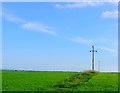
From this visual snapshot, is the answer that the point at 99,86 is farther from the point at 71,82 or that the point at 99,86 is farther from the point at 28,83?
the point at 28,83

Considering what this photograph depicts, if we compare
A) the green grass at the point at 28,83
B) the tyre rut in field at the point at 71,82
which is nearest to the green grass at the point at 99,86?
the tyre rut in field at the point at 71,82

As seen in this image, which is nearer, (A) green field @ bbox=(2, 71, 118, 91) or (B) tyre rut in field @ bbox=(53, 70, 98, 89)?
(A) green field @ bbox=(2, 71, 118, 91)

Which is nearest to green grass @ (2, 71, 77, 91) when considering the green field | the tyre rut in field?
the green field

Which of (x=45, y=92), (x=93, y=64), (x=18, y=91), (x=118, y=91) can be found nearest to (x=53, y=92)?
(x=45, y=92)

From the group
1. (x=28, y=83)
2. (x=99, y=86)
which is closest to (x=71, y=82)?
(x=28, y=83)

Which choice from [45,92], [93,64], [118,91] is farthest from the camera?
[93,64]

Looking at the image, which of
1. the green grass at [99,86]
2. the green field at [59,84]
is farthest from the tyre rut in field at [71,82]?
the green grass at [99,86]

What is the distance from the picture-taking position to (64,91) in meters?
23.8

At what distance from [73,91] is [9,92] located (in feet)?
13.1

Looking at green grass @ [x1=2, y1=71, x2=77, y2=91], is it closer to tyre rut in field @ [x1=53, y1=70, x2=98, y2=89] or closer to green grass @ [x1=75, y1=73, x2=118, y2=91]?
tyre rut in field @ [x1=53, y1=70, x2=98, y2=89]

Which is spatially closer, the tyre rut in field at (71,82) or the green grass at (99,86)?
the green grass at (99,86)

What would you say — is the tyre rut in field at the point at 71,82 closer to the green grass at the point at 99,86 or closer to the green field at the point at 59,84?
the green field at the point at 59,84

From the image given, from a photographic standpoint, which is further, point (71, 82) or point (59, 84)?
point (71, 82)

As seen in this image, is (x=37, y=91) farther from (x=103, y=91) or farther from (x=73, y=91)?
(x=103, y=91)
